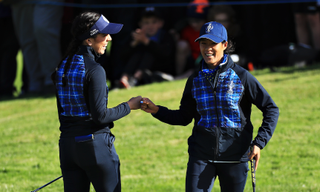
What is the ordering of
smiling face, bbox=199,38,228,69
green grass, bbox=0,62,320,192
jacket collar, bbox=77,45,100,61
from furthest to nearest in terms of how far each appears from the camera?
green grass, bbox=0,62,320,192 < smiling face, bbox=199,38,228,69 < jacket collar, bbox=77,45,100,61

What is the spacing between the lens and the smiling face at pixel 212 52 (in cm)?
358

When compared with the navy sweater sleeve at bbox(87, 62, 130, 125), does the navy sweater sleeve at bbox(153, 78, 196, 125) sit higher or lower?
lower

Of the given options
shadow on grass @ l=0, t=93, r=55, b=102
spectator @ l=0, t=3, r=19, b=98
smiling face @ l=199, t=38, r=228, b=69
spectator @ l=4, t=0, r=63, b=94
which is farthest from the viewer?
spectator @ l=0, t=3, r=19, b=98

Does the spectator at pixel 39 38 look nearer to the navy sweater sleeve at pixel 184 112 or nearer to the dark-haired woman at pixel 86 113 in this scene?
the navy sweater sleeve at pixel 184 112

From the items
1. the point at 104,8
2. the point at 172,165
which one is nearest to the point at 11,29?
the point at 104,8

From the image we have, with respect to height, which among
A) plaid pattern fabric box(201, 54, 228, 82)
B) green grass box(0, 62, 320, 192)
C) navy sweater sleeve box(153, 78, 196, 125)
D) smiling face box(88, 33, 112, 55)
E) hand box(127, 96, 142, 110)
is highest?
smiling face box(88, 33, 112, 55)

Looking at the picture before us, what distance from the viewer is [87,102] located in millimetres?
3279

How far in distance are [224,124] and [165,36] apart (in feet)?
21.1

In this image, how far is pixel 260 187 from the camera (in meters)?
5.14

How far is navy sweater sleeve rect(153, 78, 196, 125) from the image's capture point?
3711mm

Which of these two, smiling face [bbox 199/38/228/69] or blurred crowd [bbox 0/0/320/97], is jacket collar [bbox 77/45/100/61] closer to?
smiling face [bbox 199/38/228/69]

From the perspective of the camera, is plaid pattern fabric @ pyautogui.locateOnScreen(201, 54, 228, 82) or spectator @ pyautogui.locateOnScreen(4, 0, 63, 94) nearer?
plaid pattern fabric @ pyautogui.locateOnScreen(201, 54, 228, 82)

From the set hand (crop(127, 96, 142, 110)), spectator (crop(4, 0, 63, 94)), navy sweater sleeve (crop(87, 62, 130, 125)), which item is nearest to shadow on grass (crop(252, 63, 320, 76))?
spectator (crop(4, 0, 63, 94))

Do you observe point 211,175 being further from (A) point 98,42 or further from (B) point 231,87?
(A) point 98,42
